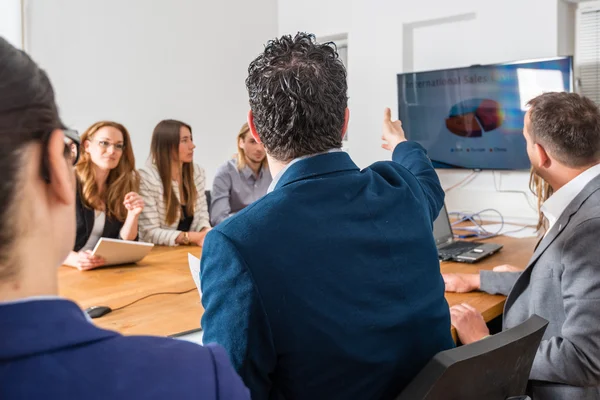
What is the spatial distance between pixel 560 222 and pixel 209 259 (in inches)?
43.1

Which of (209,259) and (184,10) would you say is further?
(184,10)

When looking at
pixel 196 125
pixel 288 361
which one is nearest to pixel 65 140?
pixel 288 361

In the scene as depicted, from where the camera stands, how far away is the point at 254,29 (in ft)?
19.2

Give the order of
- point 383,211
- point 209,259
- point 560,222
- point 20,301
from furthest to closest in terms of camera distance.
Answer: point 560,222 < point 383,211 < point 209,259 < point 20,301

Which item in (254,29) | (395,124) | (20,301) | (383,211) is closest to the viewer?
(20,301)

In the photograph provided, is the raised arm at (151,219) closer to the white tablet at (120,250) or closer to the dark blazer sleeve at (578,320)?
the white tablet at (120,250)

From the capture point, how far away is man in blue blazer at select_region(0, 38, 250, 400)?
0.46 metres

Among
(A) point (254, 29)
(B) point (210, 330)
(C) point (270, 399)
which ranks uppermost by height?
A: (A) point (254, 29)

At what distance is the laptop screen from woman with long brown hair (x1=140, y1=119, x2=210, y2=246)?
1.35 m

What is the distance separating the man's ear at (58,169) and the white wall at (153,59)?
3433 mm

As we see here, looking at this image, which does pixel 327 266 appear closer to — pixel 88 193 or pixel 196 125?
pixel 88 193

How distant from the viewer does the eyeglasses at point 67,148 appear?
0.49 m

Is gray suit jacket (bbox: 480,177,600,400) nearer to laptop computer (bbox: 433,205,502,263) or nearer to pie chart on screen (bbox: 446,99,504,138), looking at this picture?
laptop computer (bbox: 433,205,502,263)

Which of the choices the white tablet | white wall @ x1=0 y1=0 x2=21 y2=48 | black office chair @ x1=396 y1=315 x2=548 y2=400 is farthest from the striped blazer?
black office chair @ x1=396 y1=315 x2=548 y2=400
